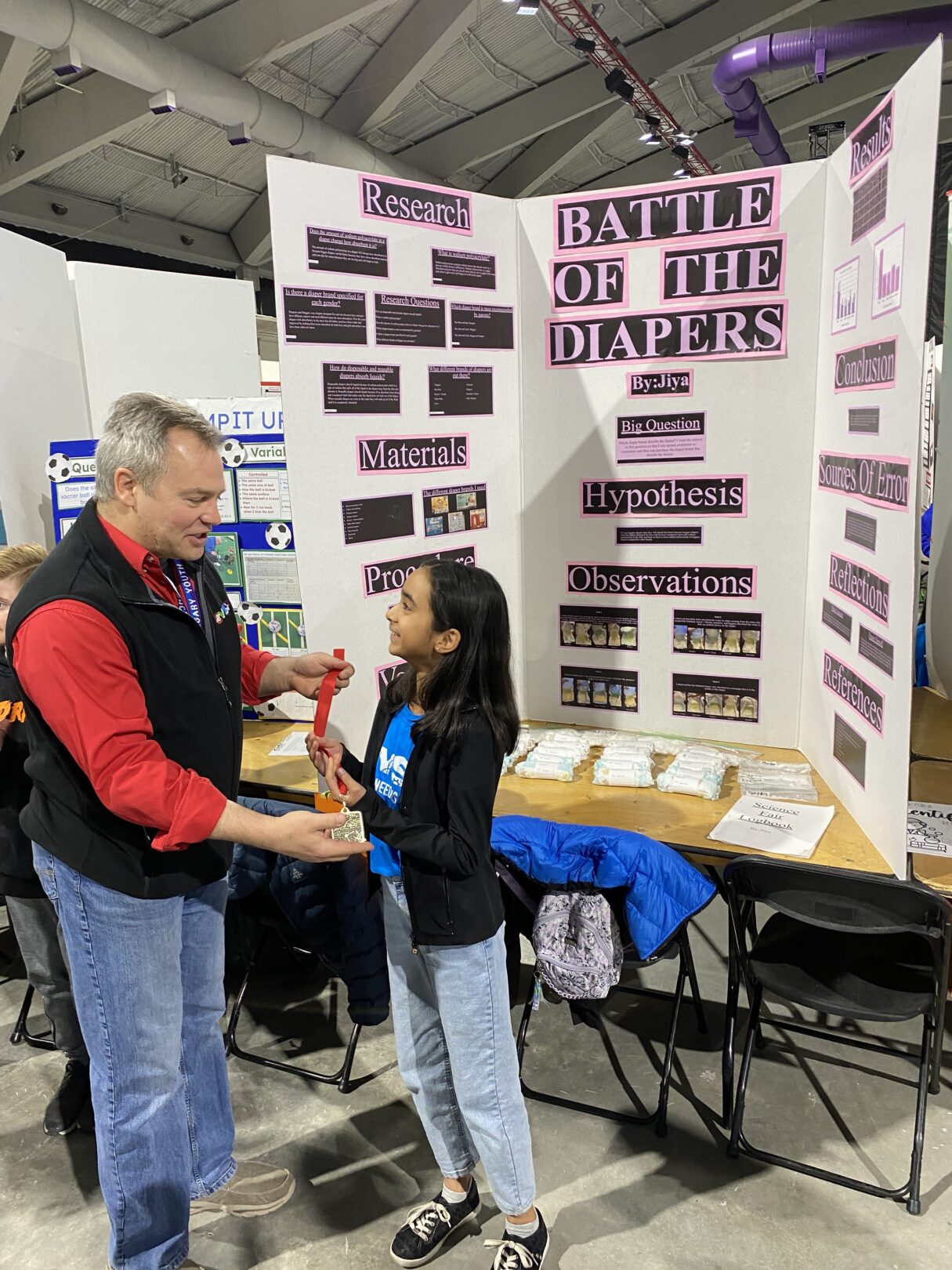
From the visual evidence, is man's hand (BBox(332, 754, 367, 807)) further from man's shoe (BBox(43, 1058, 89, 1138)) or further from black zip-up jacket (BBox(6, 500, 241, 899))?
man's shoe (BBox(43, 1058, 89, 1138))

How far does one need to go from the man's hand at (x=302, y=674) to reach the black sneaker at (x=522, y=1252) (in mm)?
1230

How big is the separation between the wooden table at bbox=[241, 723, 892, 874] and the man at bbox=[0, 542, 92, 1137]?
2.25ft

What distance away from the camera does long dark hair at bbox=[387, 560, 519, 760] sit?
1.68 m

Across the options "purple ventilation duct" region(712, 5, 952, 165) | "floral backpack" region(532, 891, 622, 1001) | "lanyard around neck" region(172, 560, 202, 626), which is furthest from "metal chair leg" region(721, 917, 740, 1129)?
"purple ventilation duct" region(712, 5, 952, 165)

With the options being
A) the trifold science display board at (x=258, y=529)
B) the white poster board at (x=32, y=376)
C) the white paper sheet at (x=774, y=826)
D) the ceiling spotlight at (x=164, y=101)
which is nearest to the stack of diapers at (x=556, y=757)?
the white paper sheet at (x=774, y=826)

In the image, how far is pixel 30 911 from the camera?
246cm

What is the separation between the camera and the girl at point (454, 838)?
1659 mm

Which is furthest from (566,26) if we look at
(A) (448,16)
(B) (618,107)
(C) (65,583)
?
(C) (65,583)

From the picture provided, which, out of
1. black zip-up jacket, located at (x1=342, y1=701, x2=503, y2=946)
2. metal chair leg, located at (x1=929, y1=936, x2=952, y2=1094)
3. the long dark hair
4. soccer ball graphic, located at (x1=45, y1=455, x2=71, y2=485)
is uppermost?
soccer ball graphic, located at (x1=45, y1=455, x2=71, y2=485)

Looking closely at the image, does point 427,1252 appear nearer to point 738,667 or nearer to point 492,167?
point 738,667

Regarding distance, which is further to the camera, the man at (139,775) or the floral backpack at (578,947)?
the floral backpack at (578,947)

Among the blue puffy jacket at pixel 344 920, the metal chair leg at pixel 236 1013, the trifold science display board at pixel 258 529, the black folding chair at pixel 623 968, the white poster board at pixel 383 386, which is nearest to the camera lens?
the black folding chair at pixel 623 968

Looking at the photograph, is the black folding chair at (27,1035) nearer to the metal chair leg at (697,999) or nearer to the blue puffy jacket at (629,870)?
the blue puffy jacket at (629,870)

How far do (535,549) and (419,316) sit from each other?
0.94 metres
